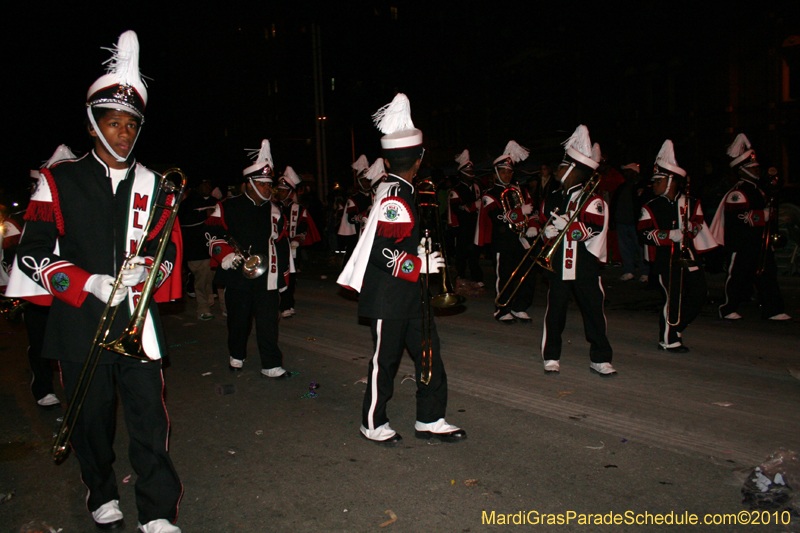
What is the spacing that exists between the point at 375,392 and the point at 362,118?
1331 inches

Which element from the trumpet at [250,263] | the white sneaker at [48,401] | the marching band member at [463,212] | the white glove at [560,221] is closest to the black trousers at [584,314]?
the white glove at [560,221]

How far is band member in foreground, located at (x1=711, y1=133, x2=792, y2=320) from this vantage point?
7.95m

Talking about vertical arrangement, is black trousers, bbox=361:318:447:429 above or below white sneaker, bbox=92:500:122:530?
above

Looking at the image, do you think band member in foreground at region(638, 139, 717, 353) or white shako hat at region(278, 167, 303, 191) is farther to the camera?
white shako hat at region(278, 167, 303, 191)

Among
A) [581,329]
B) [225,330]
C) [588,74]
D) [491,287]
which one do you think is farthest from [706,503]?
[588,74]

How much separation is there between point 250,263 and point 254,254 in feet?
1.21

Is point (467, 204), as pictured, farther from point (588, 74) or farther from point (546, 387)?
point (588, 74)

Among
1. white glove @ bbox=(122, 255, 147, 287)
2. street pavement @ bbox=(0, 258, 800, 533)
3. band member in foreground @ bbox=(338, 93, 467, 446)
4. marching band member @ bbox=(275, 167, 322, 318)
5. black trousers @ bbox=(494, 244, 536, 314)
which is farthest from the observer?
marching band member @ bbox=(275, 167, 322, 318)

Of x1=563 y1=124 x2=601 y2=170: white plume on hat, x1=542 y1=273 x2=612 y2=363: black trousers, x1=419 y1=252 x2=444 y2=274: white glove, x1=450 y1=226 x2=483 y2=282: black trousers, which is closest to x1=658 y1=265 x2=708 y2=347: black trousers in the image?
x1=542 y1=273 x2=612 y2=363: black trousers

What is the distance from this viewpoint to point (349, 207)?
12.5m

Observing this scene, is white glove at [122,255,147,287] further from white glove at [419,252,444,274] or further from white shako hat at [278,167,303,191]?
white shako hat at [278,167,303,191]

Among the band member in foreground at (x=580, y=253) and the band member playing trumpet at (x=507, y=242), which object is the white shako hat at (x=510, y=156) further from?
the band member in foreground at (x=580, y=253)

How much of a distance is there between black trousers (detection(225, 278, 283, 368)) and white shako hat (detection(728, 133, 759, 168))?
20.5ft

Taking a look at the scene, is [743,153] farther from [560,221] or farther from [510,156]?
[560,221]
